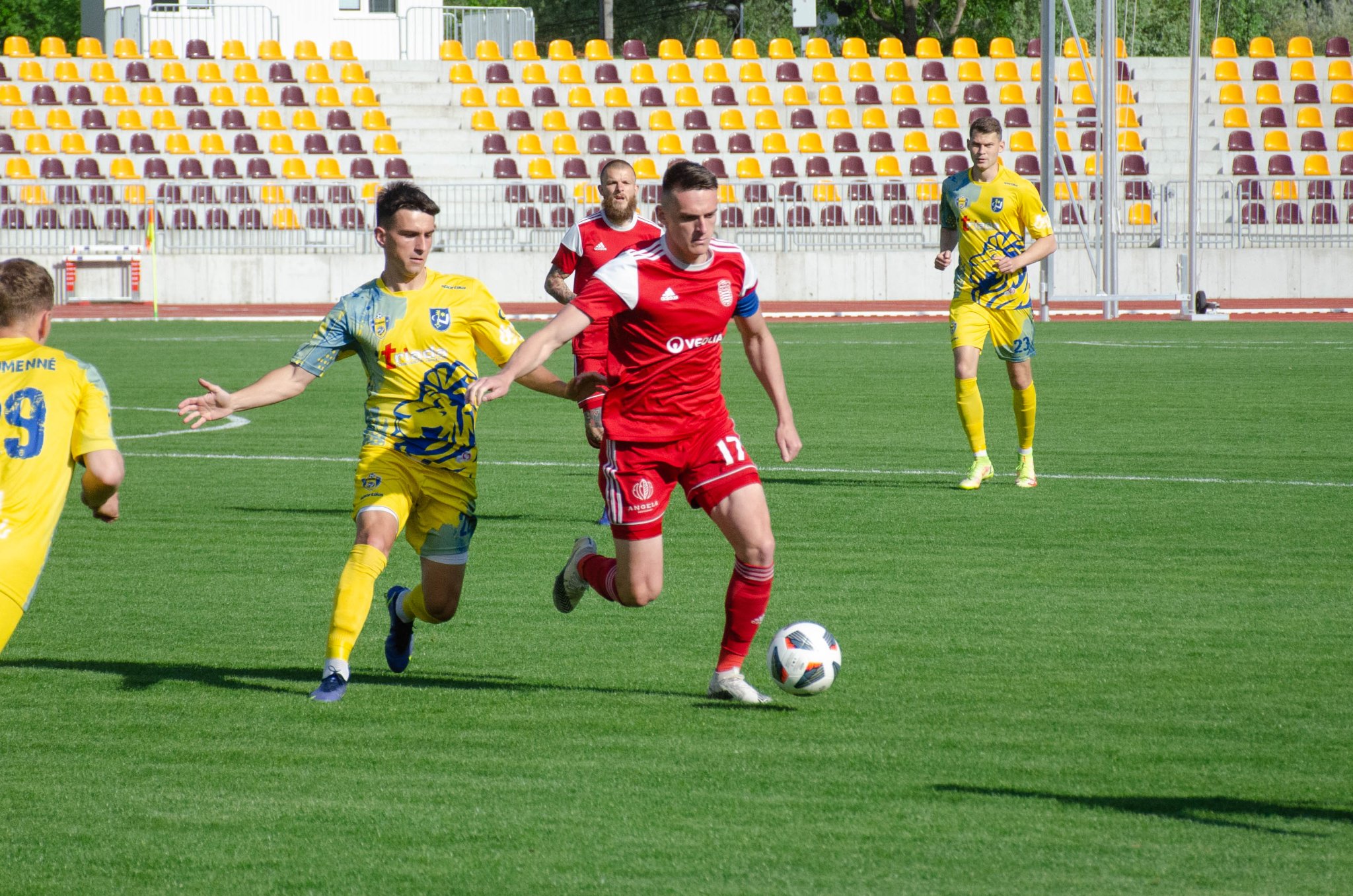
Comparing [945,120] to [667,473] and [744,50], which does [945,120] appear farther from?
[667,473]

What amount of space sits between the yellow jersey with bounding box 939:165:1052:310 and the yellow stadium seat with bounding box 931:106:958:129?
27.0 metres

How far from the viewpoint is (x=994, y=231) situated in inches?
450

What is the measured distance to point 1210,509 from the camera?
33.0 feet

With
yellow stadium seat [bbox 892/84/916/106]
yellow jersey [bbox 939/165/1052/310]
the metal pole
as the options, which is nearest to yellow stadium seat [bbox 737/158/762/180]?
yellow stadium seat [bbox 892/84/916/106]

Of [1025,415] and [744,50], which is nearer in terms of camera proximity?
[1025,415]

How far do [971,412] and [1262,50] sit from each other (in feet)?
106

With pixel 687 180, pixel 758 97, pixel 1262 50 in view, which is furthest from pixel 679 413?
pixel 1262 50

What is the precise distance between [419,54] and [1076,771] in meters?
40.9

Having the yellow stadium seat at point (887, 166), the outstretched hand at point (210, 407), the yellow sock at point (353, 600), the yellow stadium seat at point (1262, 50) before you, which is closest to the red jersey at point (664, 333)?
the yellow sock at point (353, 600)

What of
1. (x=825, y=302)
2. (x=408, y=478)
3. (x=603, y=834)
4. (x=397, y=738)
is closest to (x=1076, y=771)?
(x=603, y=834)

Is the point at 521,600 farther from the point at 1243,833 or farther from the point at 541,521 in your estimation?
the point at 1243,833

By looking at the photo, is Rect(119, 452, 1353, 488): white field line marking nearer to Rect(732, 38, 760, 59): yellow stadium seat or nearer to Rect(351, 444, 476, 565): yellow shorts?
Rect(351, 444, 476, 565): yellow shorts

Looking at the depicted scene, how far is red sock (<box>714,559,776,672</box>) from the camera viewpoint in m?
5.91

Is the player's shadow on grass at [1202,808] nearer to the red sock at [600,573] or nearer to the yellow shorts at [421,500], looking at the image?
the red sock at [600,573]
